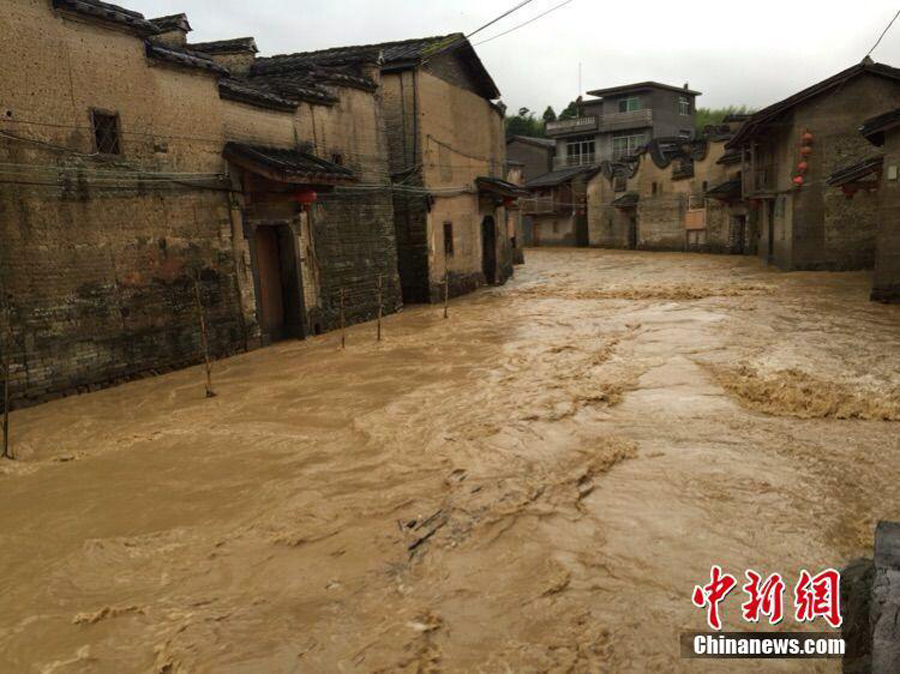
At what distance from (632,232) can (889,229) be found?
2483 cm

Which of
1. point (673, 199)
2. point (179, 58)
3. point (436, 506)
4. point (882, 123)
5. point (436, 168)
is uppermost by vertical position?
point (179, 58)

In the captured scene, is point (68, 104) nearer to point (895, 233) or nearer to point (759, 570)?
point (759, 570)

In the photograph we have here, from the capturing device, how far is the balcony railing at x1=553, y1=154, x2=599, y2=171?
47.2 m

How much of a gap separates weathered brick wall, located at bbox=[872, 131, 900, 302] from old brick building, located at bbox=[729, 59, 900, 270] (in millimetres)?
6119

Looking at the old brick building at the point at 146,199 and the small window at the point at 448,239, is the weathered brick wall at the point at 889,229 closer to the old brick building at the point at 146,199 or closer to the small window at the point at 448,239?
the small window at the point at 448,239

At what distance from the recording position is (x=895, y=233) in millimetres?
12914

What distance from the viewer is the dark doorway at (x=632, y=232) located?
1459 inches

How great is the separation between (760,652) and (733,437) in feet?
11.2

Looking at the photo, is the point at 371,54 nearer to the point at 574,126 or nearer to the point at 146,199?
the point at 146,199

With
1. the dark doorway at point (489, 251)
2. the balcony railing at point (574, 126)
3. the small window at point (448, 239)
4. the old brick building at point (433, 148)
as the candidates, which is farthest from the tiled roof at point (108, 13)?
the balcony railing at point (574, 126)

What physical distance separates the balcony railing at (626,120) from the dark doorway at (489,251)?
1041 inches

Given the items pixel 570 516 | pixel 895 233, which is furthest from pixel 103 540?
pixel 895 233

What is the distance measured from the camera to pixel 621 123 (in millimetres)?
44938

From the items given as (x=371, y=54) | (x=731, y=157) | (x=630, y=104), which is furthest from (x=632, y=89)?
(x=371, y=54)
